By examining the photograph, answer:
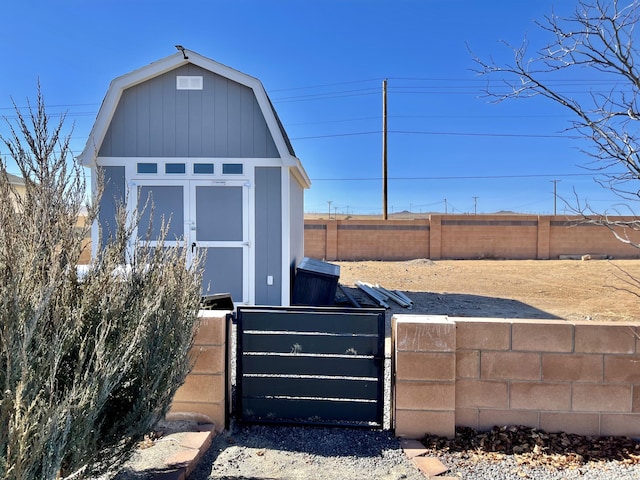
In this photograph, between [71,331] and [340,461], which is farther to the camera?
[340,461]

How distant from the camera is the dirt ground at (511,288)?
26.1 ft

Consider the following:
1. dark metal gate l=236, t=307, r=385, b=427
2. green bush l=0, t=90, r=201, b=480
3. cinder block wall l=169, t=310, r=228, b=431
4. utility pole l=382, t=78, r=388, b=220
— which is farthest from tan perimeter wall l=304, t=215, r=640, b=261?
green bush l=0, t=90, r=201, b=480

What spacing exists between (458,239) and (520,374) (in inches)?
719

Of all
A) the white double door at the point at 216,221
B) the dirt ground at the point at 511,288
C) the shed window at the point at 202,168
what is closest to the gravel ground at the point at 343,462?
the dirt ground at the point at 511,288

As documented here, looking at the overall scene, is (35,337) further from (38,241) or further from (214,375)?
(214,375)

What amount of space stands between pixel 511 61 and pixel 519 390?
234 cm

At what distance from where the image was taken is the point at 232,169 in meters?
6.74

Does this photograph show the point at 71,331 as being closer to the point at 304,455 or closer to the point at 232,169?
the point at 304,455

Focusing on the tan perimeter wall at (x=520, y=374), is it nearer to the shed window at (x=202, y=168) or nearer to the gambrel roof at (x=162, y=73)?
the gambrel roof at (x=162, y=73)

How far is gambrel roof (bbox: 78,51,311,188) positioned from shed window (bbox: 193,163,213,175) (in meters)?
1.15

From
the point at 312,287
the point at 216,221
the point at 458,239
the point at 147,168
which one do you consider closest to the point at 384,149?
the point at 458,239

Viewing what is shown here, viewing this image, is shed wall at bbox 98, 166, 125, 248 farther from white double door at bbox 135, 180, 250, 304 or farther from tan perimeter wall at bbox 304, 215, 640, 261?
tan perimeter wall at bbox 304, 215, 640, 261

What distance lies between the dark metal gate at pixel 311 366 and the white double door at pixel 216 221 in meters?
3.72

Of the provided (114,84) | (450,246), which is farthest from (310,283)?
(450,246)
